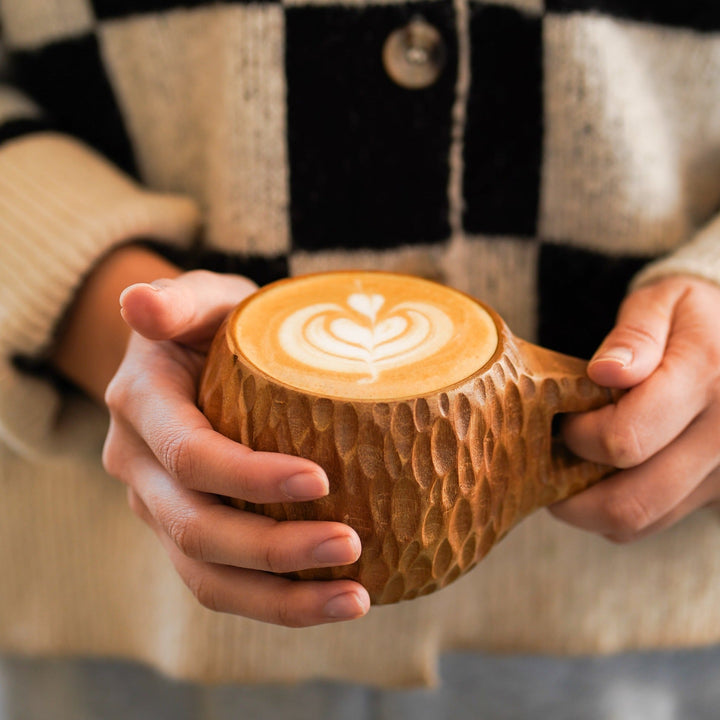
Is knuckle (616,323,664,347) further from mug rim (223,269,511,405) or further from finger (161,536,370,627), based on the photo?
finger (161,536,370,627)

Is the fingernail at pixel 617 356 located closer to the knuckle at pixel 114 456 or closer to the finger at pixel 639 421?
the finger at pixel 639 421

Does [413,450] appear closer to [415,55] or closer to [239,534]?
[239,534]

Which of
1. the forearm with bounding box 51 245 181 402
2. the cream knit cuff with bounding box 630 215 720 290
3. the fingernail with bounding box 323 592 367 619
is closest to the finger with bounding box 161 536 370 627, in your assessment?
the fingernail with bounding box 323 592 367 619

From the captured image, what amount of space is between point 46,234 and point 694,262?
18.7 inches

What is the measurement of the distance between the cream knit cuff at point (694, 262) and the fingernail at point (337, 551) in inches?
12.9

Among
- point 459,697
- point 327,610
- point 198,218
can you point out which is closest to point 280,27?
point 198,218

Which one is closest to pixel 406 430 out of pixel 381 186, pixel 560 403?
pixel 560 403

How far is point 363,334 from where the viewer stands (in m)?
0.45

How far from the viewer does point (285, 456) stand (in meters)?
0.38

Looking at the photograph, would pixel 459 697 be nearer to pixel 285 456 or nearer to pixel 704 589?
pixel 704 589

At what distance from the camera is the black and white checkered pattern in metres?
0.57

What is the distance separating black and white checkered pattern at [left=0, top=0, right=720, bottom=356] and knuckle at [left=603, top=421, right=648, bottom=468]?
21 centimetres

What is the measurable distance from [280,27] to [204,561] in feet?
1.26

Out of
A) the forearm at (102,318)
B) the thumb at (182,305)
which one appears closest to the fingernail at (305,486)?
the thumb at (182,305)
